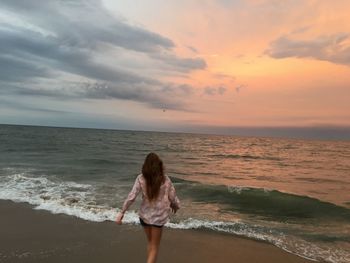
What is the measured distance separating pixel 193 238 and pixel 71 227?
120 inches

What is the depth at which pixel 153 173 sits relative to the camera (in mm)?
5504

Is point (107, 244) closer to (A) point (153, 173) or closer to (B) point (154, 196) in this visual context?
(B) point (154, 196)

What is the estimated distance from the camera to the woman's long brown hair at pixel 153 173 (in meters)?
5.50

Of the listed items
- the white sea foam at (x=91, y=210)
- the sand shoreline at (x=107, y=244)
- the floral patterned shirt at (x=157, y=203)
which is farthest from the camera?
the white sea foam at (x=91, y=210)

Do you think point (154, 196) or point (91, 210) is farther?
point (91, 210)

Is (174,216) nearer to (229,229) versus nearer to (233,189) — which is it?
(229,229)

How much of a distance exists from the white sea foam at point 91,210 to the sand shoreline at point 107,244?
513 mm

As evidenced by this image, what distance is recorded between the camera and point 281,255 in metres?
8.01

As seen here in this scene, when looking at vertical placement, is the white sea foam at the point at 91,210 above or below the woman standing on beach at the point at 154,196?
below

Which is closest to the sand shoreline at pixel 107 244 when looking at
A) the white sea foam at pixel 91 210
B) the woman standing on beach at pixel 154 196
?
the white sea foam at pixel 91 210

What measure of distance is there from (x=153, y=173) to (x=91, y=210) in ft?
21.7

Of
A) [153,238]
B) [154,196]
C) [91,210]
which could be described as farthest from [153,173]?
[91,210]

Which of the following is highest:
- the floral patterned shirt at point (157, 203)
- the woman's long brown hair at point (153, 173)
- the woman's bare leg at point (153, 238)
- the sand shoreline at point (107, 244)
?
the woman's long brown hair at point (153, 173)

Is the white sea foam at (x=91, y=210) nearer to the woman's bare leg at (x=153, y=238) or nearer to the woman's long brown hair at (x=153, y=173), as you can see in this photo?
the woman's bare leg at (x=153, y=238)
